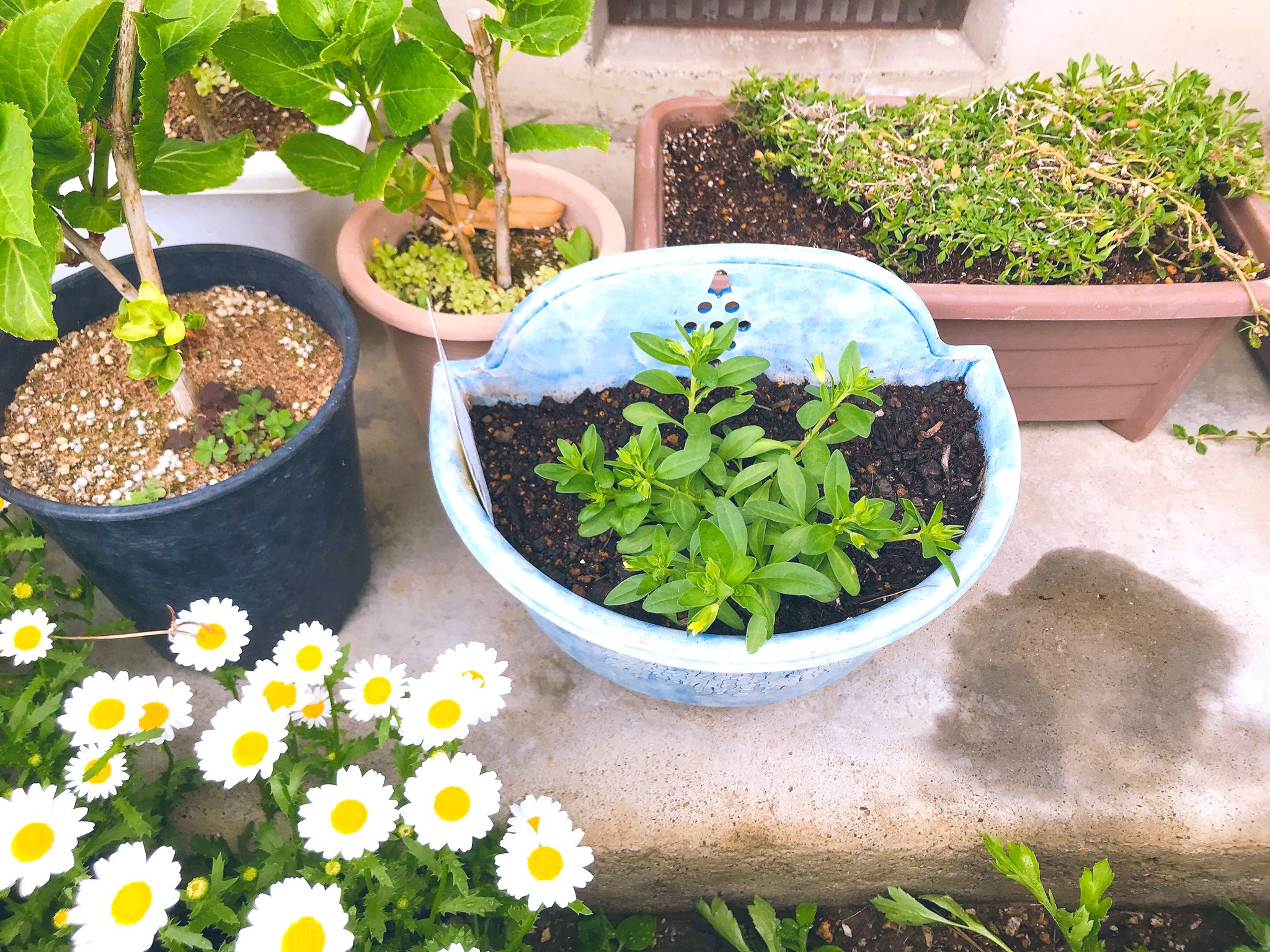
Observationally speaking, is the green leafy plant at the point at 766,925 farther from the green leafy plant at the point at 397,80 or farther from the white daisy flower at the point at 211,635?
the green leafy plant at the point at 397,80

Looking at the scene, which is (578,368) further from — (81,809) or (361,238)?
(81,809)

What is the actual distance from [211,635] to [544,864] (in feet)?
1.49

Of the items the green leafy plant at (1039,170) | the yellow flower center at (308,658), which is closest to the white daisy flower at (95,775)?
the yellow flower center at (308,658)

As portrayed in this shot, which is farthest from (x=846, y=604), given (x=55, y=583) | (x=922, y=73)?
(x=922, y=73)

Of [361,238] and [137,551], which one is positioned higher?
[361,238]

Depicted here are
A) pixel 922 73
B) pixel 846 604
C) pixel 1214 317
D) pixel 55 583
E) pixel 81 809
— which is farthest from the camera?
pixel 922 73

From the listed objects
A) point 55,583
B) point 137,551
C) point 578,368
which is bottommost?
point 55,583

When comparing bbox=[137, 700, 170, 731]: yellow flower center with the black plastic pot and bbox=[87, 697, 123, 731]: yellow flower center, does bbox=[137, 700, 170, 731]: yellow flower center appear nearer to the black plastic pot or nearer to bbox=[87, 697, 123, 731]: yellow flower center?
bbox=[87, 697, 123, 731]: yellow flower center

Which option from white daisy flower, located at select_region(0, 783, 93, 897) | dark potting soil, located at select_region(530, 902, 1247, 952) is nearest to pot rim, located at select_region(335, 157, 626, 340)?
white daisy flower, located at select_region(0, 783, 93, 897)

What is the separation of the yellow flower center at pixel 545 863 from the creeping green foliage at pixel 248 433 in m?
0.64

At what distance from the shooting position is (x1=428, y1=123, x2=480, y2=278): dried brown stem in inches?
52.4

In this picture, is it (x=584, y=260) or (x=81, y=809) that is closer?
(x=81, y=809)

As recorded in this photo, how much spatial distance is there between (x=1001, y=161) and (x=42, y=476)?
1.56m

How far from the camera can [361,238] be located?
4.70ft
